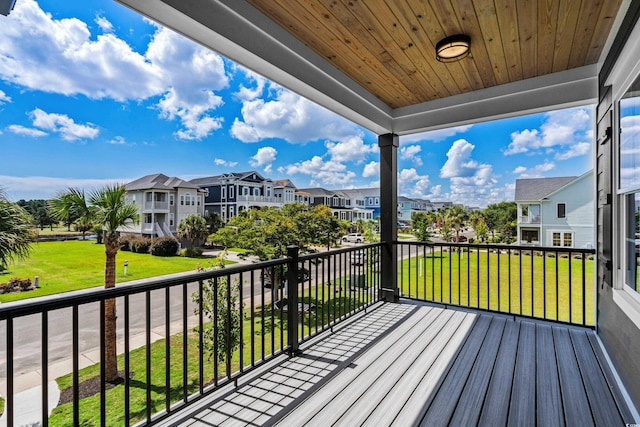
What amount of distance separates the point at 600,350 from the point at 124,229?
5013 mm

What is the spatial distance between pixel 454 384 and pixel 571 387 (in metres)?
0.78

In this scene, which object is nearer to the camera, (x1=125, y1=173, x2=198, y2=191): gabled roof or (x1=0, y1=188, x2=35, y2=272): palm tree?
(x1=0, y1=188, x2=35, y2=272): palm tree

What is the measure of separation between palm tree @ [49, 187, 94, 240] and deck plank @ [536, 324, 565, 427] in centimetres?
411

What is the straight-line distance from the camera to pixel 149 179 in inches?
158

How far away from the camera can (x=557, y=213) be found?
368cm

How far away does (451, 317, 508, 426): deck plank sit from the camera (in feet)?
5.57

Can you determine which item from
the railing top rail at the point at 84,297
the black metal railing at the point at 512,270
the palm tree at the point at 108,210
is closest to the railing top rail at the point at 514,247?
the black metal railing at the point at 512,270

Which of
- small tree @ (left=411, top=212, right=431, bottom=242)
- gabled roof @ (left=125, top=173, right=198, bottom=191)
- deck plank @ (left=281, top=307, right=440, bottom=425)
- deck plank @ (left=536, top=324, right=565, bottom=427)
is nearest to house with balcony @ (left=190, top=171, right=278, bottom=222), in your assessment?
gabled roof @ (left=125, top=173, right=198, bottom=191)

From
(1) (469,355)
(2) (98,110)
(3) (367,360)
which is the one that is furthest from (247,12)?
(2) (98,110)

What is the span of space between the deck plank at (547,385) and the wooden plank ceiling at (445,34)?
260cm

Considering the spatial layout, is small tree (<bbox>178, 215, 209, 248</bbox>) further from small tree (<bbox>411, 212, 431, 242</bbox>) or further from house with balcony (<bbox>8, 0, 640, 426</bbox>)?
small tree (<bbox>411, 212, 431, 242</bbox>)

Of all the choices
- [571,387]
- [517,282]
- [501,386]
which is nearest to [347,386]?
[501,386]

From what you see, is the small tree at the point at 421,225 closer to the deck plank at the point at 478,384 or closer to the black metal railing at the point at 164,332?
the black metal railing at the point at 164,332

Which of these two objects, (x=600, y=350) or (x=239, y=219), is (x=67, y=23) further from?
(x=600, y=350)
